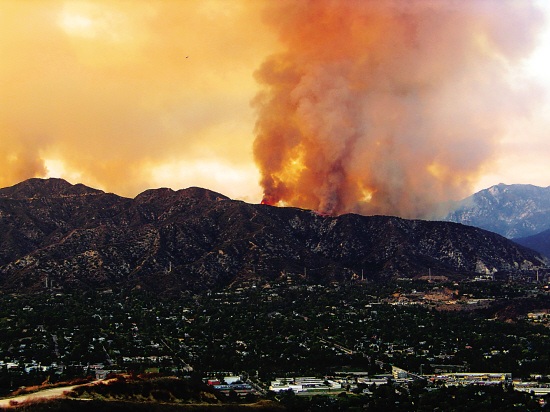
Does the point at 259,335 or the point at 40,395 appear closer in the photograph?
the point at 40,395

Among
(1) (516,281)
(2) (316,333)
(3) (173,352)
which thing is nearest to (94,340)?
A: (3) (173,352)

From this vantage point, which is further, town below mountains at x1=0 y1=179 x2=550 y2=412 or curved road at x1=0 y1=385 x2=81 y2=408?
town below mountains at x1=0 y1=179 x2=550 y2=412

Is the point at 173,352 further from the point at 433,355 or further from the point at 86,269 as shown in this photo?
the point at 86,269

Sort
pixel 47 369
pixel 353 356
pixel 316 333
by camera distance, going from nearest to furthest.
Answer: pixel 47 369, pixel 353 356, pixel 316 333

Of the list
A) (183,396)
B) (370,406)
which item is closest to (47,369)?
(183,396)

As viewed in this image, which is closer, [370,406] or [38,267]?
[370,406]

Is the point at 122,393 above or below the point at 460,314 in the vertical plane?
below

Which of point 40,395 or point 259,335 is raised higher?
point 259,335

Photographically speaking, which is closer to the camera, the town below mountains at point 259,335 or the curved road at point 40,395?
the curved road at point 40,395

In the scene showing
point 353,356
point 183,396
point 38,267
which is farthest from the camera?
point 38,267

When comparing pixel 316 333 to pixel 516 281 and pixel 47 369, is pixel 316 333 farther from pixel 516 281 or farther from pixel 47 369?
pixel 516 281

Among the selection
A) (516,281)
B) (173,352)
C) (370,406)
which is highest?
(516,281)
